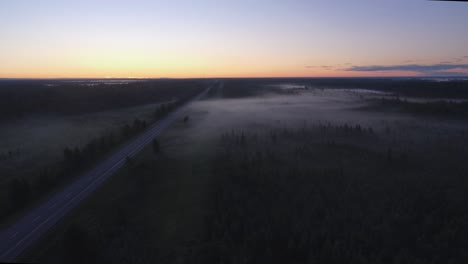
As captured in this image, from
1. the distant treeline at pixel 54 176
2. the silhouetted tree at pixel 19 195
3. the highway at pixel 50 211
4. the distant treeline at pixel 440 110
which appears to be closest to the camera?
the highway at pixel 50 211

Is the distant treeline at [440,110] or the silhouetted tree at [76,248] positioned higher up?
the distant treeline at [440,110]

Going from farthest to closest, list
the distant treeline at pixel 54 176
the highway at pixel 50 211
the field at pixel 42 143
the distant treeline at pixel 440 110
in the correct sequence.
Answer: the distant treeline at pixel 440 110, the field at pixel 42 143, the distant treeline at pixel 54 176, the highway at pixel 50 211

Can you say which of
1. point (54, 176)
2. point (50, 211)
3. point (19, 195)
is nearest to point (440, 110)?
point (54, 176)

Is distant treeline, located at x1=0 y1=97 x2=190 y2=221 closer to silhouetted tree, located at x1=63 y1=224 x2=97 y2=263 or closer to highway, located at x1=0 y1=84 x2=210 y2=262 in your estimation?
highway, located at x1=0 y1=84 x2=210 y2=262

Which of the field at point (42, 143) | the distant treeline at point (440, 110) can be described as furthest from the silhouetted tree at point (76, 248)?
the distant treeline at point (440, 110)

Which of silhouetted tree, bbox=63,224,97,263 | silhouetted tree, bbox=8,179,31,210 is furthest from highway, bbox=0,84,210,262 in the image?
silhouetted tree, bbox=63,224,97,263

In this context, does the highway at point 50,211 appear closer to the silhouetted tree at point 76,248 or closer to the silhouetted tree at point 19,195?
the silhouetted tree at point 19,195

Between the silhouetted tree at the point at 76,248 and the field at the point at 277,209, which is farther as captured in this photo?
the field at the point at 277,209

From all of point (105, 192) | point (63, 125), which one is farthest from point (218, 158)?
point (63, 125)
